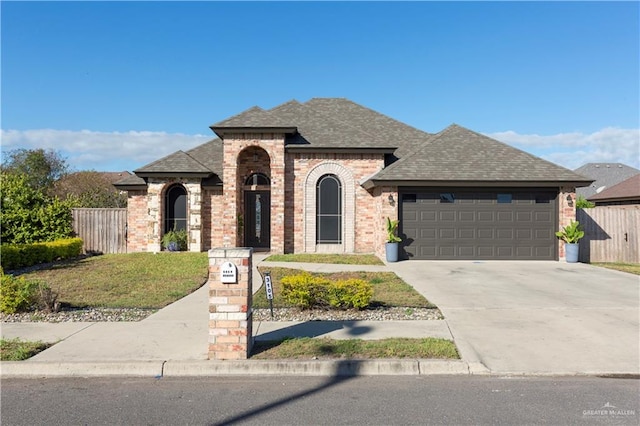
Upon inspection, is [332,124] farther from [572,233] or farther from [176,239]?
[572,233]

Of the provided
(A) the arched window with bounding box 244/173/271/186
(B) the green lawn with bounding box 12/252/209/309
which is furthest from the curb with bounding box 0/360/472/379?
(A) the arched window with bounding box 244/173/271/186

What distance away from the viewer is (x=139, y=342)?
5.94 metres

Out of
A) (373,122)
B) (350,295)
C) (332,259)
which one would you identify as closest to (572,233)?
(332,259)

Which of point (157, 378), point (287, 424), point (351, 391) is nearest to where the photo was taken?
point (287, 424)

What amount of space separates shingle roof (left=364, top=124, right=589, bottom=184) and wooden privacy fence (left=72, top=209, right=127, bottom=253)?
455 inches

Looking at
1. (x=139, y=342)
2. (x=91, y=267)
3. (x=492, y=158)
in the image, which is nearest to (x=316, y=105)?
(x=492, y=158)

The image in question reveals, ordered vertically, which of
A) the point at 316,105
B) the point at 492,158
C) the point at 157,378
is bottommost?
the point at 157,378

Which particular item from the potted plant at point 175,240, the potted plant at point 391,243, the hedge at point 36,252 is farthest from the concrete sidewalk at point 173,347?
the potted plant at point 175,240

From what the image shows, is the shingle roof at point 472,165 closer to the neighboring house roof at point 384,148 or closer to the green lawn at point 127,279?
the neighboring house roof at point 384,148

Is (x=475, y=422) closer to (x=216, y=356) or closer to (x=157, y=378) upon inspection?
(x=216, y=356)

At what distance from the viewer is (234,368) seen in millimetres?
5078

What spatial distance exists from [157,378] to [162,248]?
541 inches

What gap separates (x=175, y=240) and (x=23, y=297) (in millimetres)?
10020

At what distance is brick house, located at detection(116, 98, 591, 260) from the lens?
15.5m
